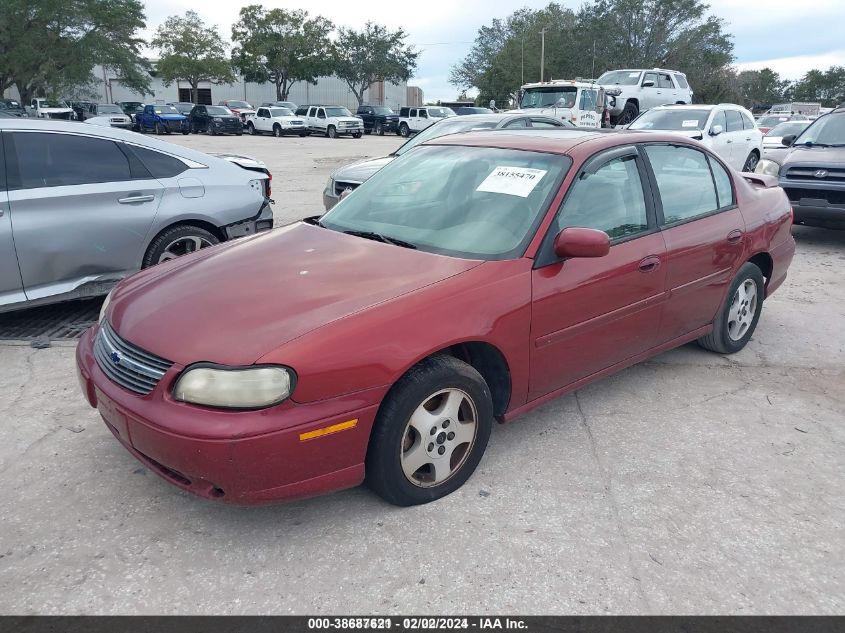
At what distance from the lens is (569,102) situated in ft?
59.0

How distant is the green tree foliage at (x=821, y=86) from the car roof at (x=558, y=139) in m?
85.3

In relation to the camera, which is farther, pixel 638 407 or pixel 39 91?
pixel 39 91

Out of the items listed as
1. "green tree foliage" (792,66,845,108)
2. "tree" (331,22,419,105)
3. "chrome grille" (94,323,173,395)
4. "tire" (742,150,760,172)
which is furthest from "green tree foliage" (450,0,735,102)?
"chrome grille" (94,323,173,395)

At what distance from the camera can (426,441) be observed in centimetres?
280

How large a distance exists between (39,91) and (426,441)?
50.6 m

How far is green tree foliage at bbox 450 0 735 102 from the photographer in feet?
170

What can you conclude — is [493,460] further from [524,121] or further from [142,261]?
[524,121]

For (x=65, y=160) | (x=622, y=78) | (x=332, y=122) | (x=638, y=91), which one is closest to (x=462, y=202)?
(x=65, y=160)

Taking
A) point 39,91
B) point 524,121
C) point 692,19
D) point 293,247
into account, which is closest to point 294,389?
point 293,247

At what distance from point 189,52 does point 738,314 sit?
205 ft

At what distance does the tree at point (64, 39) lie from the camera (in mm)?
34406

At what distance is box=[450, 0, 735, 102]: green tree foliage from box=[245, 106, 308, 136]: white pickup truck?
28.7m

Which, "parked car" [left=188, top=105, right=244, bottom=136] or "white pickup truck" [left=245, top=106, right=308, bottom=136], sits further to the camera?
"white pickup truck" [left=245, top=106, right=308, bottom=136]

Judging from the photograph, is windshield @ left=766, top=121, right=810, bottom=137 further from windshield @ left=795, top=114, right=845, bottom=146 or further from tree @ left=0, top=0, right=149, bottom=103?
tree @ left=0, top=0, right=149, bottom=103
